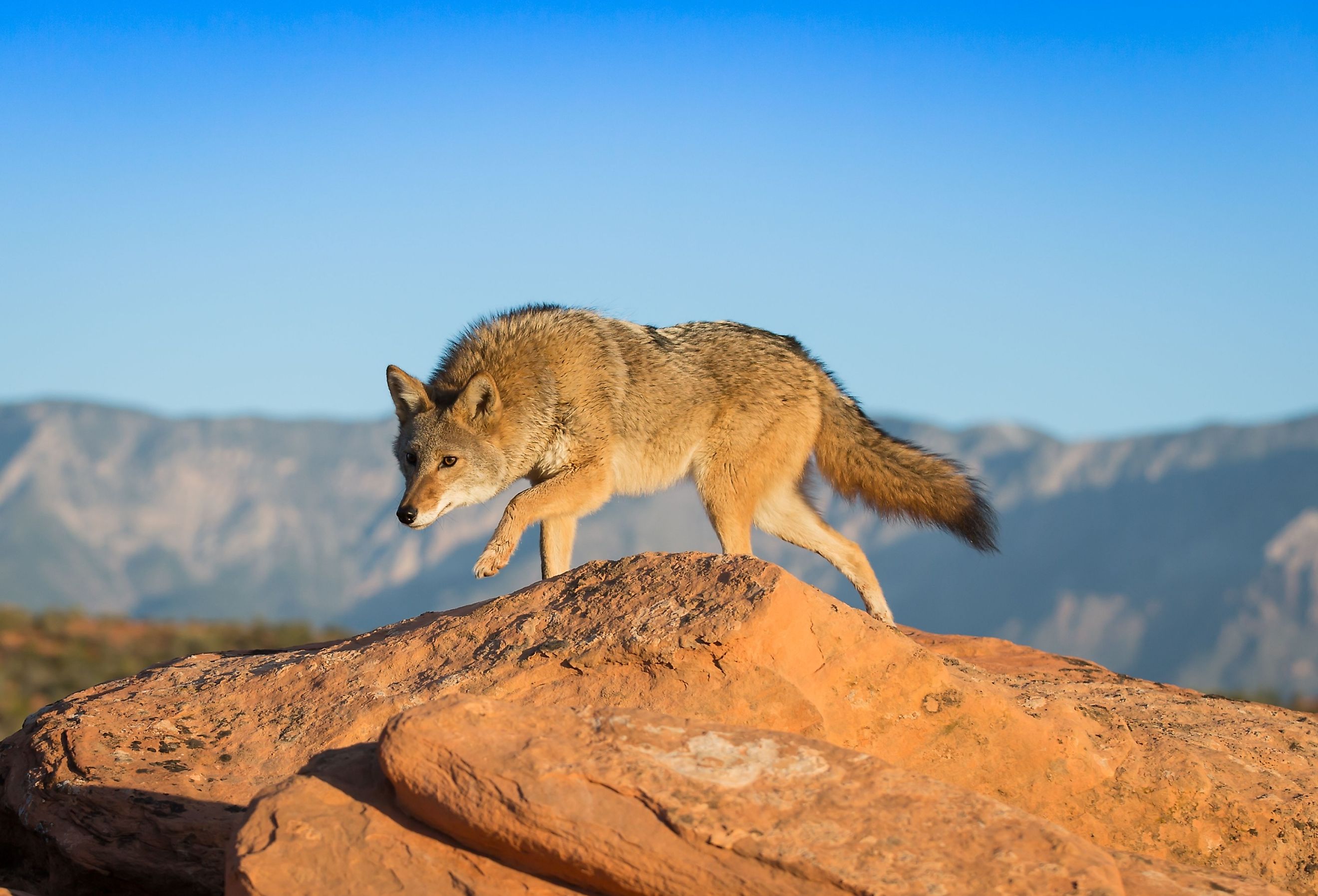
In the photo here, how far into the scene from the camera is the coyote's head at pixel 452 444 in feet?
29.5

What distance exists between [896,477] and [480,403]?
10.8 feet

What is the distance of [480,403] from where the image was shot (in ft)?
30.0

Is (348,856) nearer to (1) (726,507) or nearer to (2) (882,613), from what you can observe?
(1) (726,507)

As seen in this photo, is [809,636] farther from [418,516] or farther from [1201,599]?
[1201,599]

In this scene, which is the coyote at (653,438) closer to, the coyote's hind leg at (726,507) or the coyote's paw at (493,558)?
the coyote's hind leg at (726,507)

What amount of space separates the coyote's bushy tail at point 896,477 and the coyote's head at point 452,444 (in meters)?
2.66

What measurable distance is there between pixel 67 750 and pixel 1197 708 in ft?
23.1

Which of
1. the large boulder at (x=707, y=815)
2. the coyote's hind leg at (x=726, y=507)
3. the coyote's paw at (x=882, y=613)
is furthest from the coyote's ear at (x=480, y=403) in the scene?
the large boulder at (x=707, y=815)

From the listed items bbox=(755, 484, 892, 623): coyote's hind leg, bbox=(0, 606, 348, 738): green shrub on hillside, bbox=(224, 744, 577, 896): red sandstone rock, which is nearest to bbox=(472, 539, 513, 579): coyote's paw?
bbox=(755, 484, 892, 623): coyote's hind leg

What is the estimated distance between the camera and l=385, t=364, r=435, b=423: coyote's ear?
9205 mm

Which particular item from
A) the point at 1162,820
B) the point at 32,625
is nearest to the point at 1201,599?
the point at 32,625

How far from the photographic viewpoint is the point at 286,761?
6066 millimetres

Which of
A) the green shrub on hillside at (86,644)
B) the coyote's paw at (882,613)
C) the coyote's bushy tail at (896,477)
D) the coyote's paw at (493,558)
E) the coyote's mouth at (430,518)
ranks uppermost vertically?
the coyote's bushy tail at (896,477)

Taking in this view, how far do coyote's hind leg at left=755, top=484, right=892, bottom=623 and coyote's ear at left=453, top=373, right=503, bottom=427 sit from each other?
87.8 inches
